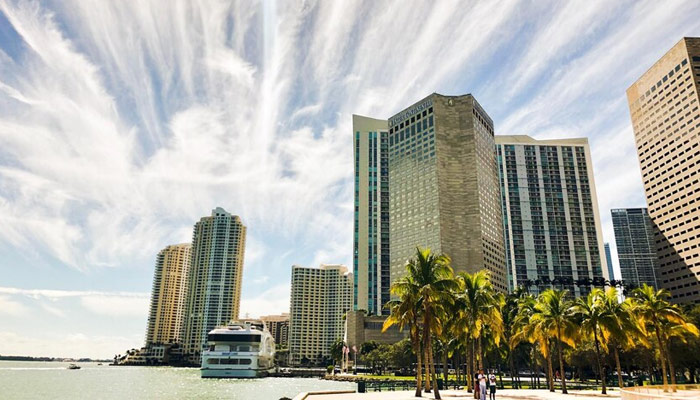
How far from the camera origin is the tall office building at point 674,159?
16425 centimetres

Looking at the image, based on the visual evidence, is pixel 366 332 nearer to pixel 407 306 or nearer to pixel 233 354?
pixel 233 354

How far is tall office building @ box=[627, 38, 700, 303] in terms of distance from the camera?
164m

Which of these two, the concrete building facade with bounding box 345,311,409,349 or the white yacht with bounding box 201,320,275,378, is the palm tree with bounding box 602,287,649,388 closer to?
the white yacht with bounding box 201,320,275,378

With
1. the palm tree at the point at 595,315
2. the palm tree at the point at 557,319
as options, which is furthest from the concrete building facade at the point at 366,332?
the palm tree at the point at 595,315

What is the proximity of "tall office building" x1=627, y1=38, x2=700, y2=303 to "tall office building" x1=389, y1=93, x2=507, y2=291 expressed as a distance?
62528 millimetres

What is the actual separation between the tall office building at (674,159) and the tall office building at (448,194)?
205 feet

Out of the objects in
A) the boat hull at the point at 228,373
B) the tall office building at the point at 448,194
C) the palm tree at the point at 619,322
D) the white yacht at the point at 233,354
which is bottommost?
the boat hull at the point at 228,373

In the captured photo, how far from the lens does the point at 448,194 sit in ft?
598

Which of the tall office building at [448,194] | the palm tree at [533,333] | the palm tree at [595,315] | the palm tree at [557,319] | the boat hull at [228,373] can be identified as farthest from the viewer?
the tall office building at [448,194]

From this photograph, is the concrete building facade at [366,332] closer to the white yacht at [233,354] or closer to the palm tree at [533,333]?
the white yacht at [233,354]

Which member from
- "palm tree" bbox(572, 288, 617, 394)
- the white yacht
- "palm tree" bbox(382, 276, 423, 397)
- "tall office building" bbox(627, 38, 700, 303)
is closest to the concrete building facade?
the white yacht

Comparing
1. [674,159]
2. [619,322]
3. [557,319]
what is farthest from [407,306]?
[674,159]

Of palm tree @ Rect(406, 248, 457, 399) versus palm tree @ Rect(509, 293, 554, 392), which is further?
palm tree @ Rect(509, 293, 554, 392)

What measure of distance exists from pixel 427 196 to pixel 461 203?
45.4ft
